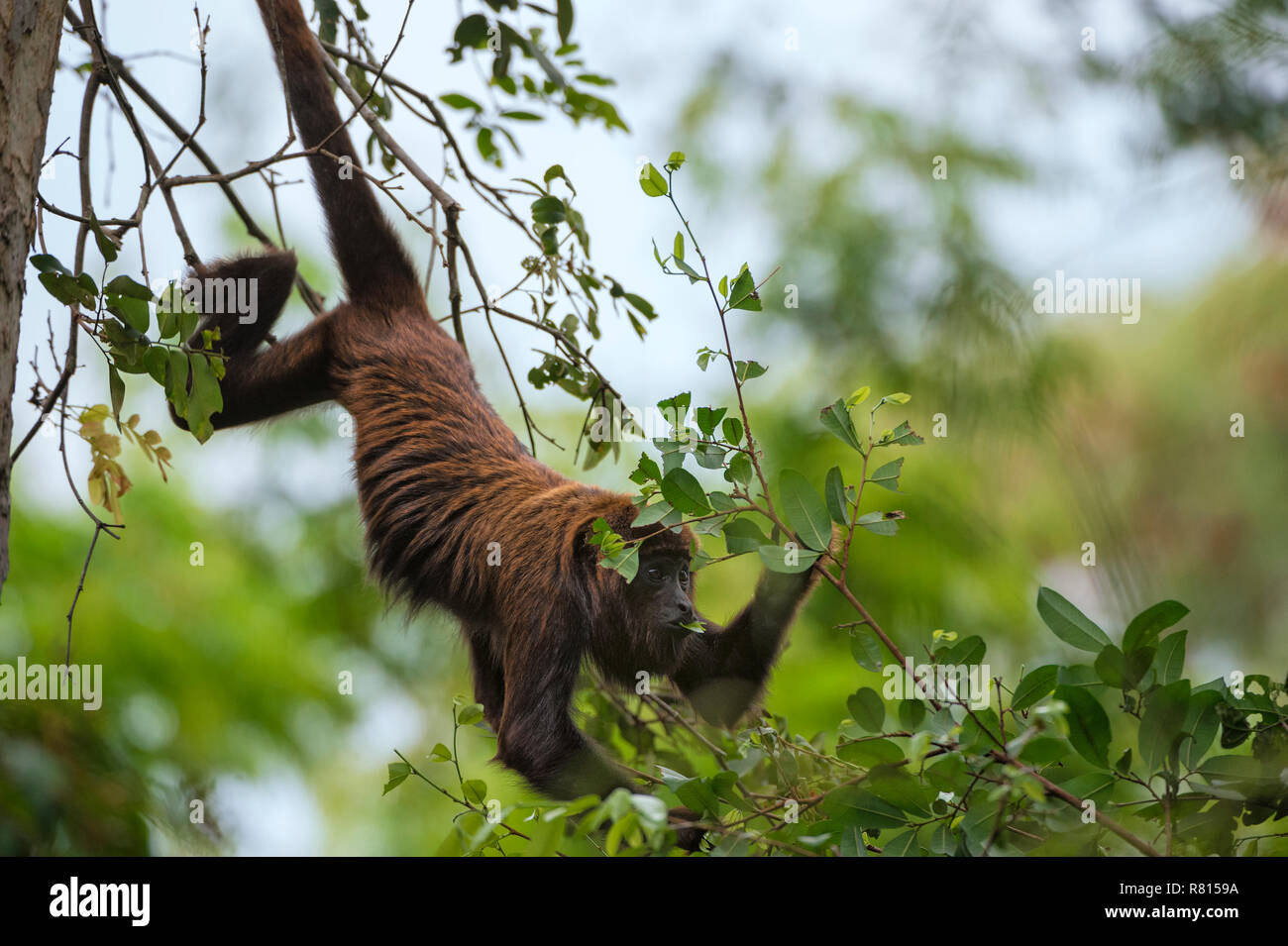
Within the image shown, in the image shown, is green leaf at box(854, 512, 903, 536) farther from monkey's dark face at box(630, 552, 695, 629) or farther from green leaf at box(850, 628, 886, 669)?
monkey's dark face at box(630, 552, 695, 629)

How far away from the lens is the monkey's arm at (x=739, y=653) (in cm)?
402

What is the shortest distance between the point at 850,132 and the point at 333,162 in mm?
6037

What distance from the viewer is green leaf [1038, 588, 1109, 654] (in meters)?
2.40

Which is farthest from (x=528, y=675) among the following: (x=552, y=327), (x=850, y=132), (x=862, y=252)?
(x=850, y=132)

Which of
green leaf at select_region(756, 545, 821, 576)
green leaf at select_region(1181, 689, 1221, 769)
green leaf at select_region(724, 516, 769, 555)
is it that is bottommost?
green leaf at select_region(1181, 689, 1221, 769)

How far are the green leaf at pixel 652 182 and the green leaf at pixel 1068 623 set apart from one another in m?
1.39

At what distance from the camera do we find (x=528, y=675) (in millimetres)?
3783

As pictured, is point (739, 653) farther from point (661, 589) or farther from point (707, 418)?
point (707, 418)

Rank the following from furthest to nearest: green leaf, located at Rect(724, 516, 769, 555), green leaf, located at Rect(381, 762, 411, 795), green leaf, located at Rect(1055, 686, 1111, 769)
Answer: green leaf, located at Rect(381, 762, 411, 795)
green leaf, located at Rect(724, 516, 769, 555)
green leaf, located at Rect(1055, 686, 1111, 769)

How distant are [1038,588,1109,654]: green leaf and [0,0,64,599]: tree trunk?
95.8 inches

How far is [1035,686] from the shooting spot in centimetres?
245

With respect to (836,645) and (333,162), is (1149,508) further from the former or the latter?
(333,162)

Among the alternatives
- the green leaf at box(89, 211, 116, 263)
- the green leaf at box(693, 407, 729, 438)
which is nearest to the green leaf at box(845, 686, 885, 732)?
the green leaf at box(693, 407, 729, 438)

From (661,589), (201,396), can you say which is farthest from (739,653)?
(201,396)
